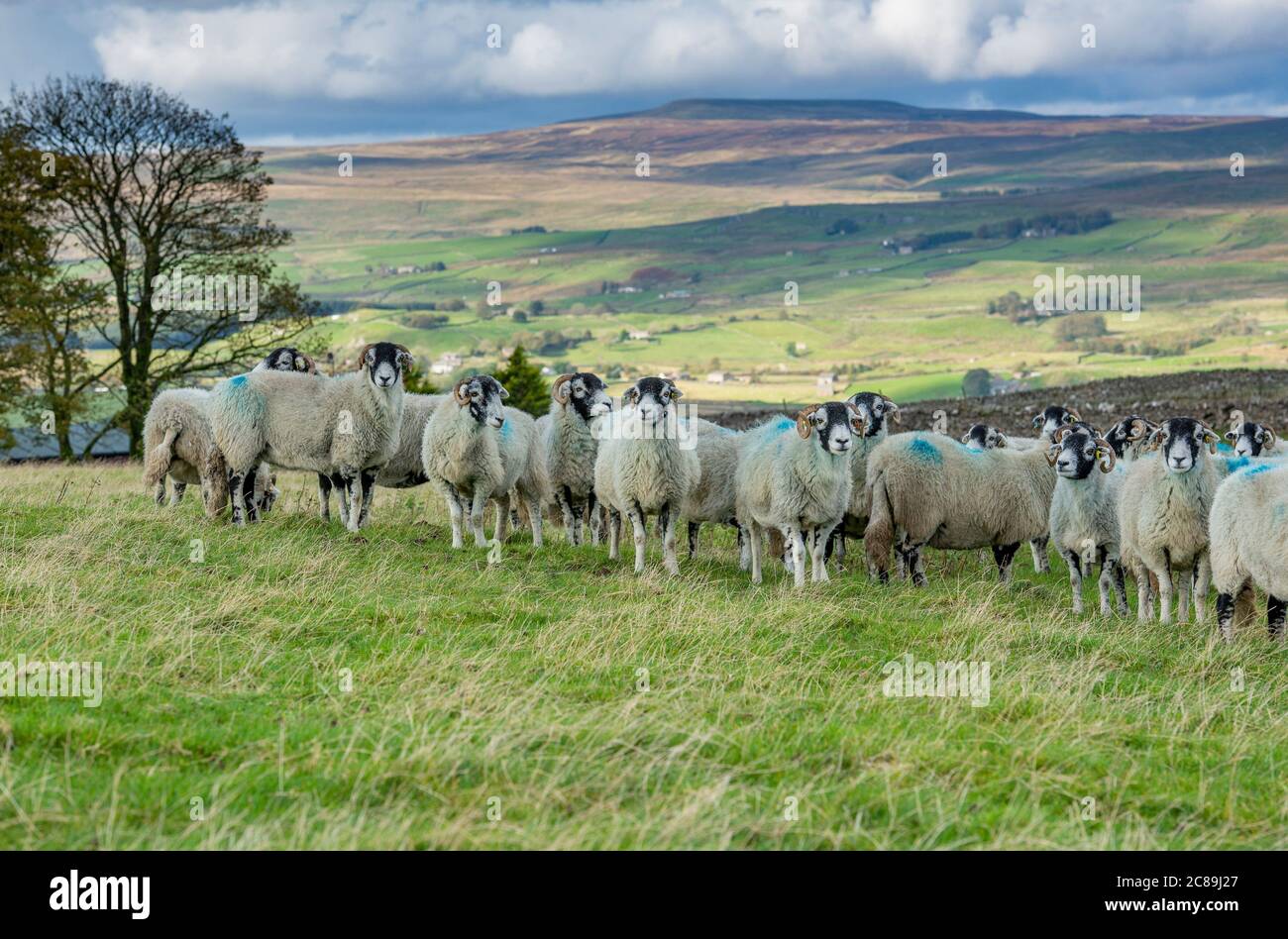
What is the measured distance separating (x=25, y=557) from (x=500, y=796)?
24.2ft

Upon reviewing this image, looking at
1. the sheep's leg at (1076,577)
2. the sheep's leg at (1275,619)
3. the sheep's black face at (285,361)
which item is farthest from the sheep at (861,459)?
the sheep's black face at (285,361)

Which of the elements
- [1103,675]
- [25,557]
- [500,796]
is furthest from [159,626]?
[1103,675]

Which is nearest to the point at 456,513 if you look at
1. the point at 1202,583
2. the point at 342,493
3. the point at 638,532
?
the point at 342,493

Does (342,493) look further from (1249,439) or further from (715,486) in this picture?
(1249,439)

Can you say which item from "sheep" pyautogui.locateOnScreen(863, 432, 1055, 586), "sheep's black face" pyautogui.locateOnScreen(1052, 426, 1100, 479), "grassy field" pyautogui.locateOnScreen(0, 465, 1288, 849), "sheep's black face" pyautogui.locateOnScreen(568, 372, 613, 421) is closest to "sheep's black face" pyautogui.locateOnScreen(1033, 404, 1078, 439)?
"sheep" pyautogui.locateOnScreen(863, 432, 1055, 586)

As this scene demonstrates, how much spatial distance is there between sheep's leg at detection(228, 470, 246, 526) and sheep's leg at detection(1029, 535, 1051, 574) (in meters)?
10.4

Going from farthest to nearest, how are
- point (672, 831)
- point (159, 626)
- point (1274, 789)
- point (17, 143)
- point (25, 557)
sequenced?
1. point (17, 143)
2. point (25, 557)
3. point (159, 626)
4. point (1274, 789)
5. point (672, 831)

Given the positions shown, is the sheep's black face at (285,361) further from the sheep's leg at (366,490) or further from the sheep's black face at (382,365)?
the sheep's leg at (366,490)

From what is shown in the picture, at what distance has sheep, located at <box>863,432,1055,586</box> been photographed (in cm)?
1634

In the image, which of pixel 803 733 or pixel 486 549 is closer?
pixel 803 733

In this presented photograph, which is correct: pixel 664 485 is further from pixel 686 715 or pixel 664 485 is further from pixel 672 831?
pixel 672 831

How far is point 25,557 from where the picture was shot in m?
12.3

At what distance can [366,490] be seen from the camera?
17234mm

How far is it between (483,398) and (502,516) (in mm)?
2020
